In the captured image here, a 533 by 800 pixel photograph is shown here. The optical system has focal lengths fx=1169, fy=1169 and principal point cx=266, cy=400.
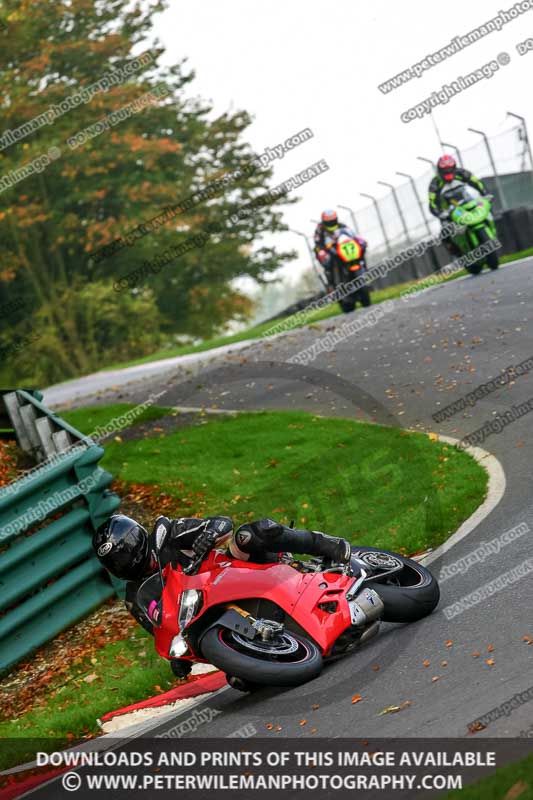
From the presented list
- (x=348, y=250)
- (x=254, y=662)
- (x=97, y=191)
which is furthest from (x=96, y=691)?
(x=97, y=191)

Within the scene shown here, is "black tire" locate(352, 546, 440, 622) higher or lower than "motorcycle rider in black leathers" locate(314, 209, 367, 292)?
lower

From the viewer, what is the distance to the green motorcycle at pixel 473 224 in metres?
21.8

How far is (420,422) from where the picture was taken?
1311cm

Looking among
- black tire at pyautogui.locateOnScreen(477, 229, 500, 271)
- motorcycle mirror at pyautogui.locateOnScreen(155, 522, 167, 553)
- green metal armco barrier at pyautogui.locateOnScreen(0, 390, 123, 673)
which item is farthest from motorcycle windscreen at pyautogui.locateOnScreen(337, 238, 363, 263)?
motorcycle mirror at pyautogui.locateOnScreen(155, 522, 167, 553)

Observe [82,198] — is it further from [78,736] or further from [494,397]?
[78,736]

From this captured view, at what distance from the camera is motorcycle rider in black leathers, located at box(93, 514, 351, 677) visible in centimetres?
716

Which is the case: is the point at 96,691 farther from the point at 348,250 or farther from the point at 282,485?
the point at 348,250

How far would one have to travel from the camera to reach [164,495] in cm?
1259

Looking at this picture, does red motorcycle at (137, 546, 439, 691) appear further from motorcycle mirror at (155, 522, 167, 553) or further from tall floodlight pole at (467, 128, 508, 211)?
tall floodlight pole at (467, 128, 508, 211)

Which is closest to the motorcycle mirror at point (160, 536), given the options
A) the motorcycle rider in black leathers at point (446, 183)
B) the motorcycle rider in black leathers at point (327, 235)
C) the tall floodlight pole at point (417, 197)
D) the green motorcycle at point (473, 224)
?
the green motorcycle at point (473, 224)

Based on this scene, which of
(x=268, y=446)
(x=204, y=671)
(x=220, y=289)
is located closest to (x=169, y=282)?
A: (x=220, y=289)

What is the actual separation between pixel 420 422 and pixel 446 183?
10632mm

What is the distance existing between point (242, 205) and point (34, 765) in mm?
41272

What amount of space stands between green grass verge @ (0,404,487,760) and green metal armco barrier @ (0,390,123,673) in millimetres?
626
